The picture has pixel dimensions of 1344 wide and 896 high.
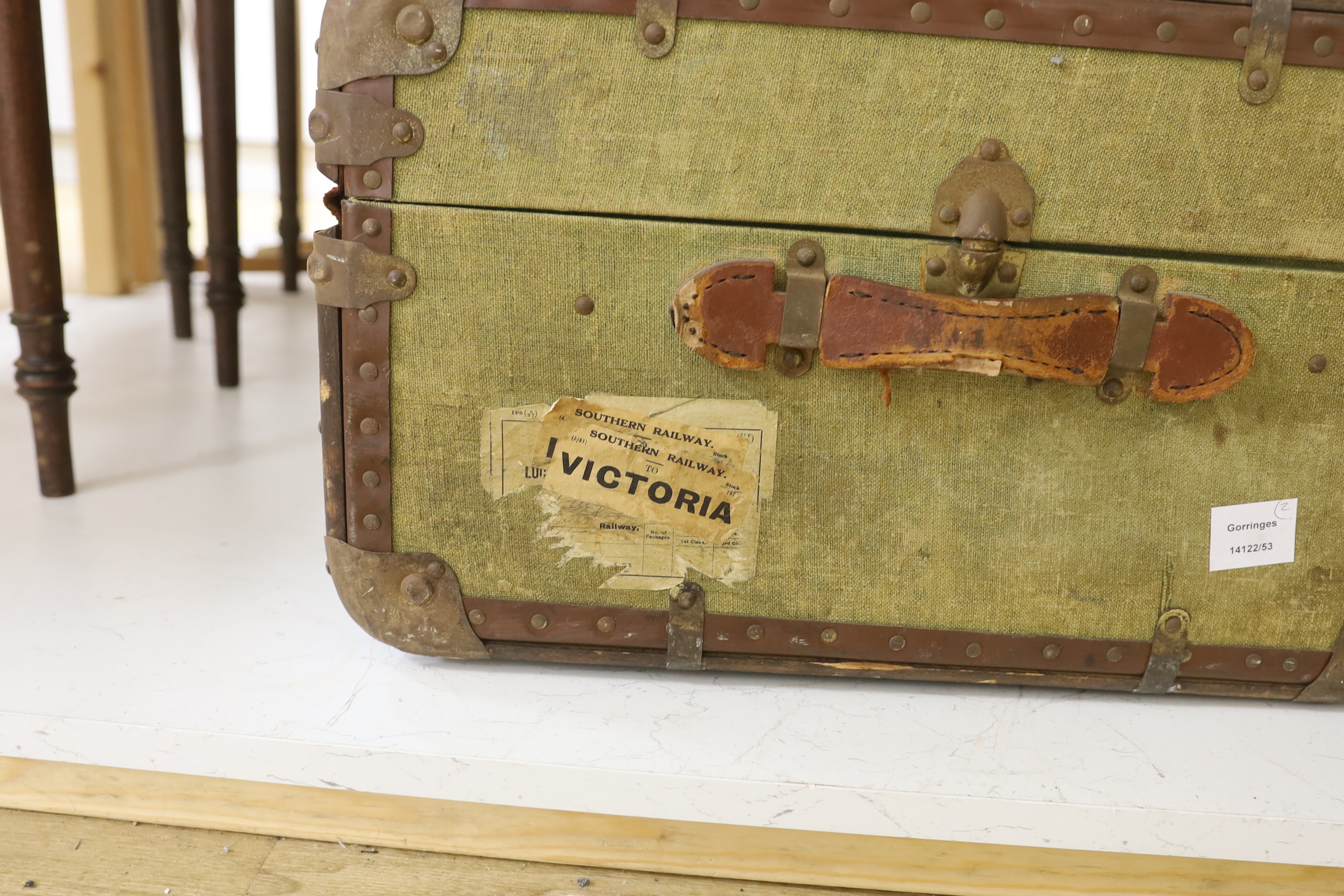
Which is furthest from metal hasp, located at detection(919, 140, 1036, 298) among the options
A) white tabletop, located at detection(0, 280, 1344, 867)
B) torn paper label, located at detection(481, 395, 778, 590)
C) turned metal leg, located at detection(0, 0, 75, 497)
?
turned metal leg, located at detection(0, 0, 75, 497)

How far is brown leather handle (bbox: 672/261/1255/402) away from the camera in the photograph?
0.96 meters

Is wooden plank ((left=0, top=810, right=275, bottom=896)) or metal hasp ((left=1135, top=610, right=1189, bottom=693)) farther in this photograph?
metal hasp ((left=1135, top=610, right=1189, bottom=693))

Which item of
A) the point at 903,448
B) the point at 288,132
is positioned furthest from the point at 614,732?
the point at 288,132

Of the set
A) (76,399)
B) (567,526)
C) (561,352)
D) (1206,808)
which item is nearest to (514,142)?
(561,352)

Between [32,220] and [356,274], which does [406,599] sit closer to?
[356,274]

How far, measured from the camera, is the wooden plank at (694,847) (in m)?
1.00

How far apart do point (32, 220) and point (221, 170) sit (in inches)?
23.6

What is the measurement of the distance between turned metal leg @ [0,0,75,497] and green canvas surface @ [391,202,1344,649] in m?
0.63

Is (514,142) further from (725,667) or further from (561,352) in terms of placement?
(725,667)

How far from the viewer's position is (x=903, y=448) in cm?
103

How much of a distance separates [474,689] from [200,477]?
714 mm

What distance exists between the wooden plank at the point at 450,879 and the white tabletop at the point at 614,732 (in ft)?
0.25

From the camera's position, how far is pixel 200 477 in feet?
5.11

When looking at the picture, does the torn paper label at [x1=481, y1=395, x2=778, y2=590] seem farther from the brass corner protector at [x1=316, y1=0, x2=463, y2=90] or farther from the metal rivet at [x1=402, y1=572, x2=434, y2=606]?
the brass corner protector at [x1=316, y1=0, x2=463, y2=90]
